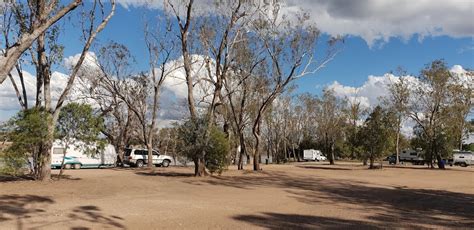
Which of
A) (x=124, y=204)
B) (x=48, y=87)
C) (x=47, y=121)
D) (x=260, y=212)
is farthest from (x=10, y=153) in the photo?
(x=260, y=212)

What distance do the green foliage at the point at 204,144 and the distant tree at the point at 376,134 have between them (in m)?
18.0

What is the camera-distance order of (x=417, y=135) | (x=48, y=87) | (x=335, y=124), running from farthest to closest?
(x=335, y=124) → (x=417, y=135) → (x=48, y=87)

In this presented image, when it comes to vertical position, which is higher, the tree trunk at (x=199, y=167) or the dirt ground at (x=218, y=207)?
the tree trunk at (x=199, y=167)

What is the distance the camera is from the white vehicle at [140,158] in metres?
42.1

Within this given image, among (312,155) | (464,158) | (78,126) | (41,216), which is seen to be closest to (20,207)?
(41,216)

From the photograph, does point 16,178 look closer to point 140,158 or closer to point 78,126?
point 78,126

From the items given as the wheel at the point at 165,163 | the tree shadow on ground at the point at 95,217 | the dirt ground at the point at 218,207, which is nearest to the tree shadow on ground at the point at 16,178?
the dirt ground at the point at 218,207

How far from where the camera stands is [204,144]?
2511 cm

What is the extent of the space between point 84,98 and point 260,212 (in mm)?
30161

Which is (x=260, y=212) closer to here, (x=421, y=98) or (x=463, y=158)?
(x=421, y=98)

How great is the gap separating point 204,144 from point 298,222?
14.5 meters

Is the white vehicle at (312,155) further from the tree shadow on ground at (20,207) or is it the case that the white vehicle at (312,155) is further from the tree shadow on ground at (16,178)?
the tree shadow on ground at (20,207)

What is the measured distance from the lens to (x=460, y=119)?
53.8 m

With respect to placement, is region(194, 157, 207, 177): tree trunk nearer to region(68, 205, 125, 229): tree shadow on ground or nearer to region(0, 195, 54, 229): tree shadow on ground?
region(0, 195, 54, 229): tree shadow on ground
